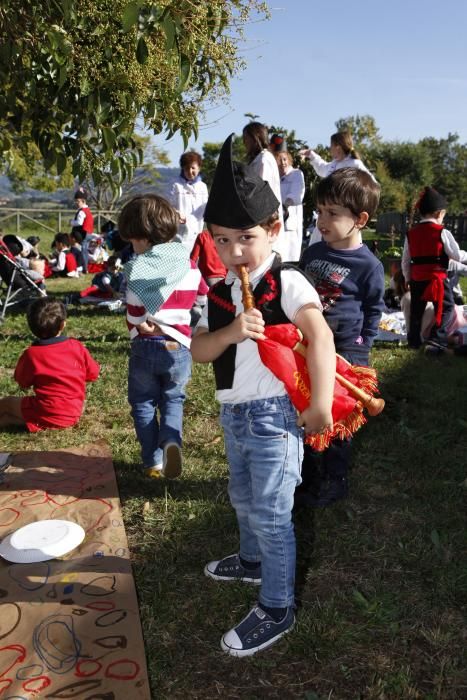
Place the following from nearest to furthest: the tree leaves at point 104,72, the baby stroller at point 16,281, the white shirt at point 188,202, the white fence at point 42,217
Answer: the tree leaves at point 104,72 → the white shirt at point 188,202 → the baby stroller at point 16,281 → the white fence at point 42,217

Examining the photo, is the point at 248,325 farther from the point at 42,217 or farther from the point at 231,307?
the point at 42,217

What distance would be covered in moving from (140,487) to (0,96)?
2.29 metres

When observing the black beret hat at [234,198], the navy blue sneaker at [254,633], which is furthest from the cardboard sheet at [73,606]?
the black beret hat at [234,198]

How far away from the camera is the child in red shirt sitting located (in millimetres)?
4461

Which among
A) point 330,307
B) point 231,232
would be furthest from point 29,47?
point 330,307

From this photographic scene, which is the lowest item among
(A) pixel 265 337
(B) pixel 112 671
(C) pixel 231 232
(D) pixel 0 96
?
(B) pixel 112 671

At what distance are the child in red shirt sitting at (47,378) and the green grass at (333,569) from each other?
12 cm

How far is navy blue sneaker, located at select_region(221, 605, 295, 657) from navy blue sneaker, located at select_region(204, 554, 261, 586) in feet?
1.06

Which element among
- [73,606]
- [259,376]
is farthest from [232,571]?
[259,376]

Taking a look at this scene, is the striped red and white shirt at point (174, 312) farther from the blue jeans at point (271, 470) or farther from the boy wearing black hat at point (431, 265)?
the boy wearing black hat at point (431, 265)

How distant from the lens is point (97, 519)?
3.31 metres

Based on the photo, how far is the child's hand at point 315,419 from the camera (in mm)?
2166

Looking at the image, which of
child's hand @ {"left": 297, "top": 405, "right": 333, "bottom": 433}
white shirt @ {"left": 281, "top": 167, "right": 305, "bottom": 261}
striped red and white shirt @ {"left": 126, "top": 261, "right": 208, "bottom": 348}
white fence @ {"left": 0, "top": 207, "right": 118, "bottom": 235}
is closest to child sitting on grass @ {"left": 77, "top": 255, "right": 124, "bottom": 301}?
white shirt @ {"left": 281, "top": 167, "right": 305, "bottom": 261}

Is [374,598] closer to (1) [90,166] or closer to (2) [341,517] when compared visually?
(2) [341,517]
